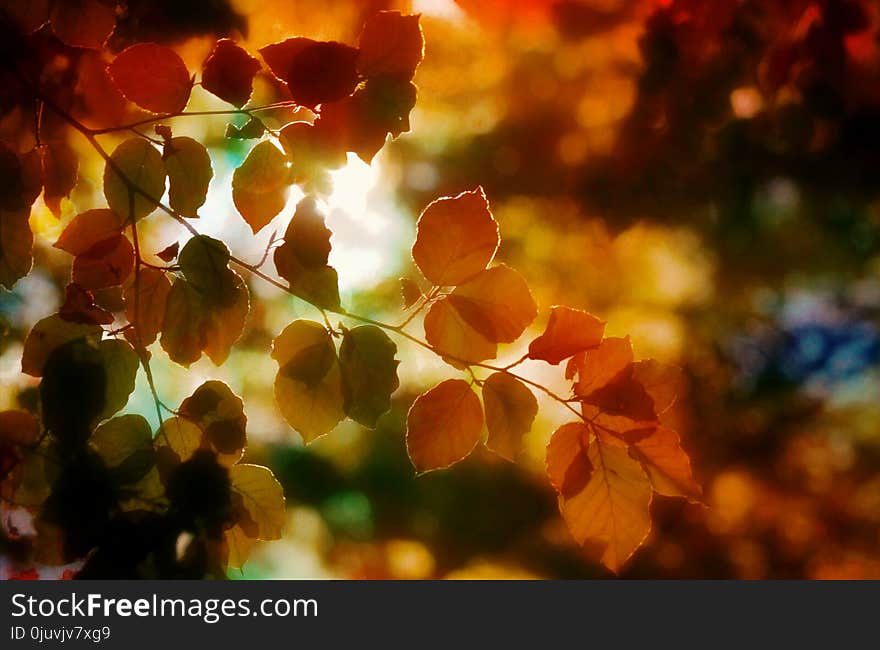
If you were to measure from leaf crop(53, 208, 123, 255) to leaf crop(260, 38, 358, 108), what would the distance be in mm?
209

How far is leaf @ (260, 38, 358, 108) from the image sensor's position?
538 mm

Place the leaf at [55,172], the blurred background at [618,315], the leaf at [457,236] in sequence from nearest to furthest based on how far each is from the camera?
the leaf at [457,236]
the leaf at [55,172]
the blurred background at [618,315]

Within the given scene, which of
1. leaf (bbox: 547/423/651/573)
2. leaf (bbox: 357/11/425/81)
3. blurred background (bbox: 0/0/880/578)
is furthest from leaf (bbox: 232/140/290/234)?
blurred background (bbox: 0/0/880/578)

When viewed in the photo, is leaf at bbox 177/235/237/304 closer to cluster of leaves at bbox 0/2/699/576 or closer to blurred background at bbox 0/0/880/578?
cluster of leaves at bbox 0/2/699/576

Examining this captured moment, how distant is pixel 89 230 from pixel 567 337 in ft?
1.40

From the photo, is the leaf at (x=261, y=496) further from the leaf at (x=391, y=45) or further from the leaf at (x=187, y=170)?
the leaf at (x=391, y=45)

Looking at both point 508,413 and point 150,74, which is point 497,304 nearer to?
point 508,413

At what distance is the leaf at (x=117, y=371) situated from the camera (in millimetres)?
581

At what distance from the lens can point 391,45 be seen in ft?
1.77

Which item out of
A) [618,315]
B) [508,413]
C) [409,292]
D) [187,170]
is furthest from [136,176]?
[618,315]

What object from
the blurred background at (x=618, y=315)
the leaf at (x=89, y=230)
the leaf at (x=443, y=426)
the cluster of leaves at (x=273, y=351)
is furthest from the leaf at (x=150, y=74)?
the blurred background at (x=618, y=315)

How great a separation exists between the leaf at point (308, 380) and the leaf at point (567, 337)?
0.17 metres

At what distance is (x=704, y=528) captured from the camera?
16.0 ft

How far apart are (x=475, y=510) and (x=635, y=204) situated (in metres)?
3.12
